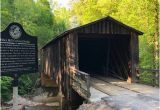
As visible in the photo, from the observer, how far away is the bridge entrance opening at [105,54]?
15273mm

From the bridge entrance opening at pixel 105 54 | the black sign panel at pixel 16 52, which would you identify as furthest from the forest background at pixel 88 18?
the black sign panel at pixel 16 52

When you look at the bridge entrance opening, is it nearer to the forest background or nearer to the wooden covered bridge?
the wooden covered bridge

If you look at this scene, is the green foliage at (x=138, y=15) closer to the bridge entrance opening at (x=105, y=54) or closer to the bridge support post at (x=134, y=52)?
the bridge entrance opening at (x=105, y=54)

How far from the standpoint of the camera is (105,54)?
1842 cm

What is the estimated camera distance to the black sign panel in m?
7.81

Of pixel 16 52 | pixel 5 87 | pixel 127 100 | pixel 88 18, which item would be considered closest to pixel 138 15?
pixel 88 18

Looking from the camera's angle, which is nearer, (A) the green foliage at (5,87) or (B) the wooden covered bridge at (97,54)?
(B) the wooden covered bridge at (97,54)

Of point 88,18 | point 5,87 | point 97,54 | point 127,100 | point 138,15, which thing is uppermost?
point 88,18

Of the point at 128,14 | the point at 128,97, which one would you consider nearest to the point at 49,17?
the point at 128,14

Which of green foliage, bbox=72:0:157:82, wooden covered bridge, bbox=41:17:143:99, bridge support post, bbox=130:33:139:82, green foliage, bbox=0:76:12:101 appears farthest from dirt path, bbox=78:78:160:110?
green foliage, bbox=72:0:157:82

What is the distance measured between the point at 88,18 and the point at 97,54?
10.4 m

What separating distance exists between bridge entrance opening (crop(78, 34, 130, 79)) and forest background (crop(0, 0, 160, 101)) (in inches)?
85.2

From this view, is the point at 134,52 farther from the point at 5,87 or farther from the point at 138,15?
the point at 138,15

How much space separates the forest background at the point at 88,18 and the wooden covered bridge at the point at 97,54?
248 centimetres
